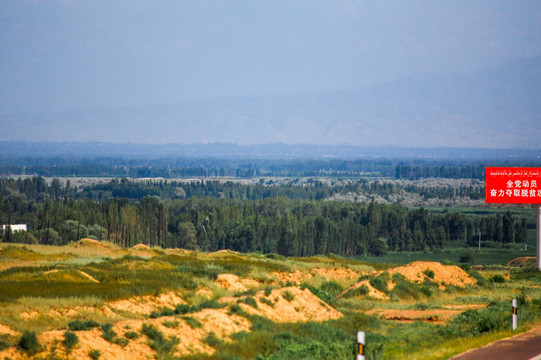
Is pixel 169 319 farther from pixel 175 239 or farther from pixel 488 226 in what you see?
pixel 488 226

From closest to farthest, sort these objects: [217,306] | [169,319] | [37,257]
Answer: [169,319] → [217,306] → [37,257]

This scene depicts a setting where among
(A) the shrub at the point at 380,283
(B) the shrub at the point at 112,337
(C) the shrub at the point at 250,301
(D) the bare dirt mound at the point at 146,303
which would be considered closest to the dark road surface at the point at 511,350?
(C) the shrub at the point at 250,301

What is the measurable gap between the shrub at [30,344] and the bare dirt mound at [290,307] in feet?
24.7

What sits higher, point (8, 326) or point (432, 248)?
point (8, 326)

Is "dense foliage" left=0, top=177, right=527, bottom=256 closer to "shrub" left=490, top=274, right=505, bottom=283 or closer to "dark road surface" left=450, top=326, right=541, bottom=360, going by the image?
"shrub" left=490, top=274, right=505, bottom=283

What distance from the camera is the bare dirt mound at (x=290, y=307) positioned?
79.9 ft

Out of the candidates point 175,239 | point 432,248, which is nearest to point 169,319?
point 175,239

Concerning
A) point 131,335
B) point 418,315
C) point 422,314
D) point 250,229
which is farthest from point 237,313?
point 250,229

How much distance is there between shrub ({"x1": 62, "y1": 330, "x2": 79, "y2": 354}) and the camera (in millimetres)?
18328

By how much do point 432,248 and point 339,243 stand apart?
1721cm

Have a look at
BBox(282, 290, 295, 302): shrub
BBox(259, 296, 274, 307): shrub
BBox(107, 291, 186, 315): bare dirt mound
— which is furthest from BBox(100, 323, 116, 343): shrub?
BBox(282, 290, 295, 302): shrub

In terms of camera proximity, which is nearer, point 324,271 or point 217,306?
point 217,306

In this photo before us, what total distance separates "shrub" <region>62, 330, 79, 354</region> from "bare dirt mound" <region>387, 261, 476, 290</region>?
23849mm

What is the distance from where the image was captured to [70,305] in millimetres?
25219
